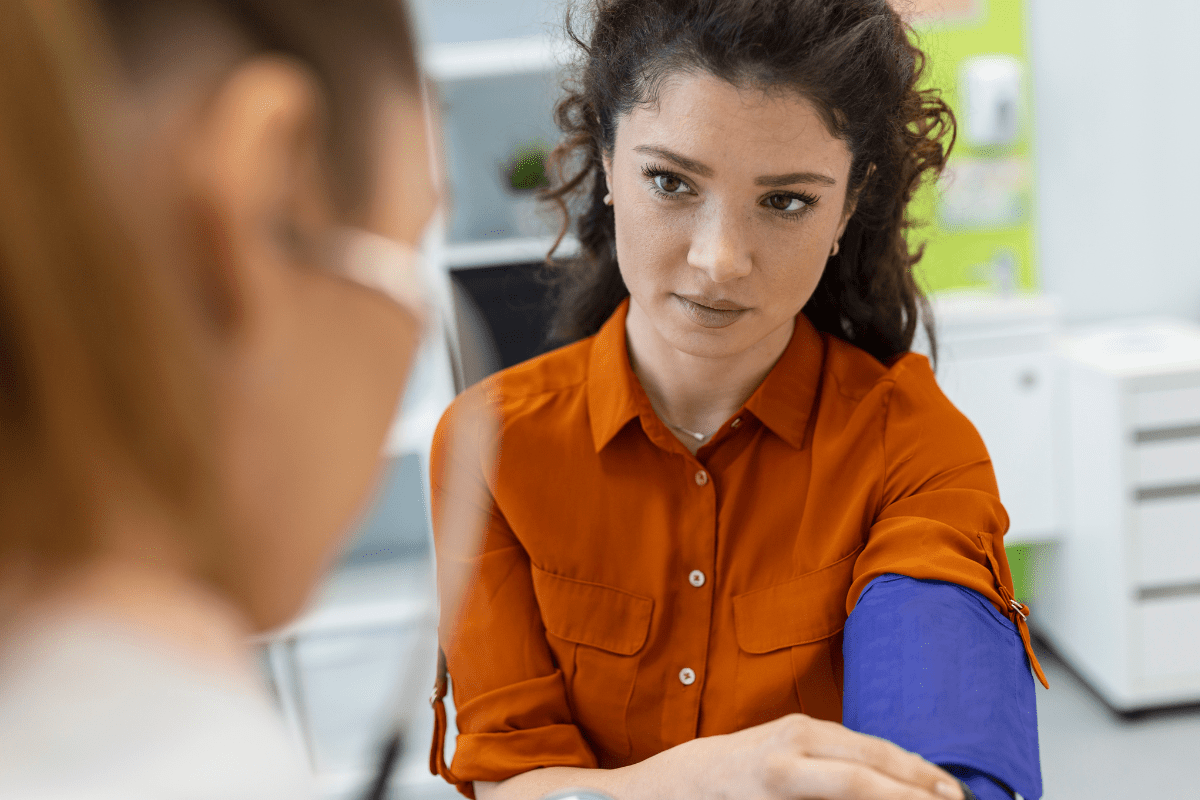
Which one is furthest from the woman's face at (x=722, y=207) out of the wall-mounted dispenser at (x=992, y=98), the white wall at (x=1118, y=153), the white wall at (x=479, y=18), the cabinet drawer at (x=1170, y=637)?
the white wall at (x=1118, y=153)

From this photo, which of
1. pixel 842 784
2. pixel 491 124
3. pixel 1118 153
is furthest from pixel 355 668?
pixel 1118 153

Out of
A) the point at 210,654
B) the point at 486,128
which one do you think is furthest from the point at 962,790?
the point at 486,128

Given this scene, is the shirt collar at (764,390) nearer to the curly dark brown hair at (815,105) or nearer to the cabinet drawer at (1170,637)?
the curly dark brown hair at (815,105)

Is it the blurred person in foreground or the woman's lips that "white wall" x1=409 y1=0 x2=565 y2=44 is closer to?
the woman's lips

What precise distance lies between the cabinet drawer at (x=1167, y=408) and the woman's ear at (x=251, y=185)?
2.20m

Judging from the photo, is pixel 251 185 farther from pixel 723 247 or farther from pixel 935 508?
pixel 935 508

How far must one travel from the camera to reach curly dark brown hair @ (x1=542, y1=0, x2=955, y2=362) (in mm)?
834

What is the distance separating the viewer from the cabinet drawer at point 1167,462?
2.10 m

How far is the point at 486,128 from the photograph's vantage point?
88.5 inches

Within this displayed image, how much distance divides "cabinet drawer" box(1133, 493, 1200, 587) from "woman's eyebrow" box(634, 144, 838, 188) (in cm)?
171

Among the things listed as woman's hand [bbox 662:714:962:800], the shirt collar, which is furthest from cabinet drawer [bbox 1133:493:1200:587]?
woman's hand [bbox 662:714:962:800]

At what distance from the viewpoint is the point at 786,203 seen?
881 mm

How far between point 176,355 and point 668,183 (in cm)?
66

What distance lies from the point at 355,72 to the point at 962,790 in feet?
2.20
